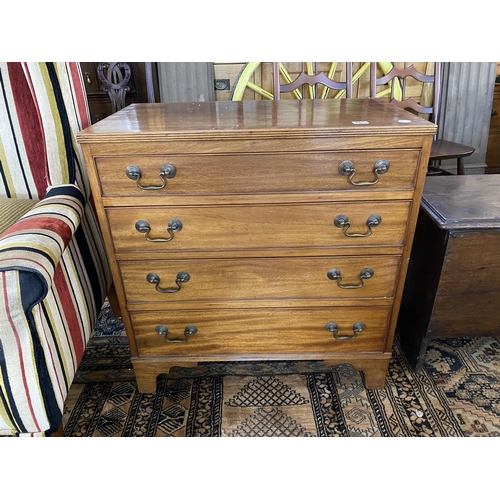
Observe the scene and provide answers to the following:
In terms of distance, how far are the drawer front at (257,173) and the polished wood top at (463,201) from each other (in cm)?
25

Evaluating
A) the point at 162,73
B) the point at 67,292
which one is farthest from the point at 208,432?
the point at 162,73

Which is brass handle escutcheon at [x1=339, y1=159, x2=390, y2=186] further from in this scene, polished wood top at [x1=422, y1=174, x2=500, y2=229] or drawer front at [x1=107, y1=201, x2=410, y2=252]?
polished wood top at [x1=422, y1=174, x2=500, y2=229]

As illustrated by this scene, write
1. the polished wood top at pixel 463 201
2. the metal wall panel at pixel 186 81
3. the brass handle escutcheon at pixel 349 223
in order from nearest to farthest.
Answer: the brass handle escutcheon at pixel 349 223 < the polished wood top at pixel 463 201 < the metal wall panel at pixel 186 81

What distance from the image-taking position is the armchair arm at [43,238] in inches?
31.3

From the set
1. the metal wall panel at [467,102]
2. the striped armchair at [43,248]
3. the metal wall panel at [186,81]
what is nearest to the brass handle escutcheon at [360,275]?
the striped armchair at [43,248]

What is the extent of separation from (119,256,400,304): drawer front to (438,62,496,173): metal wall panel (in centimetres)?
161

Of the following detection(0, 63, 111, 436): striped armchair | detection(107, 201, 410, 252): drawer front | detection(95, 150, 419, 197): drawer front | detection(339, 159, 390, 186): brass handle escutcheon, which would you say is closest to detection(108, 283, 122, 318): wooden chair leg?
detection(0, 63, 111, 436): striped armchair

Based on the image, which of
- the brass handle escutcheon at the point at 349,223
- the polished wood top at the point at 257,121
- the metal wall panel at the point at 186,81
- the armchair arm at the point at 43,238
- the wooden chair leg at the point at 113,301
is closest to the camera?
the armchair arm at the point at 43,238

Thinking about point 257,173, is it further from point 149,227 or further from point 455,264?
point 455,264

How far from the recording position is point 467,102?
226 centimetres

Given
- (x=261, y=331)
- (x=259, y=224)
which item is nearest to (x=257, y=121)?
(x=259, y=224)

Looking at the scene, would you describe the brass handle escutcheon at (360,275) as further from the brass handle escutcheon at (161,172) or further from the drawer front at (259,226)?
the brass handle escutcheon at (161,172)

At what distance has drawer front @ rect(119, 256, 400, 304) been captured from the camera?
42.5 inches

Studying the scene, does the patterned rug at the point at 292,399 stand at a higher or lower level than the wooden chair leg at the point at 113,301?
lower
